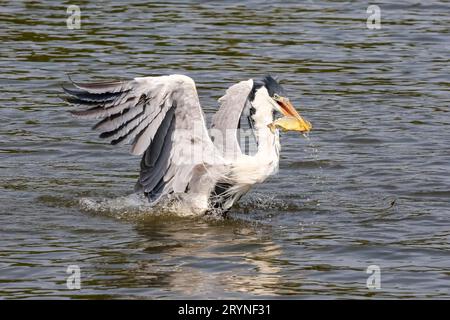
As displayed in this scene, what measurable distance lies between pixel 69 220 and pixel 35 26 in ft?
22.4

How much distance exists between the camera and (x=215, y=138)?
34.0 feet

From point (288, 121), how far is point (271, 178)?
4.92ft

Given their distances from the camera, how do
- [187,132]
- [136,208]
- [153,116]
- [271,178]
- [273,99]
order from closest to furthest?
[153,116], [187,132], [273,99], [136,208], [271,178]

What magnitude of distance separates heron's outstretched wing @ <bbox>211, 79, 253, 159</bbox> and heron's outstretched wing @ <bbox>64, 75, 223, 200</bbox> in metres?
0.58

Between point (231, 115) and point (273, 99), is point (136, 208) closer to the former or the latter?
point (231, 115)

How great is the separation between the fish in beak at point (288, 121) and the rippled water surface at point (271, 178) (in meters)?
0.78

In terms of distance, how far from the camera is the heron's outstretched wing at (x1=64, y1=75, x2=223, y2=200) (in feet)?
30.1

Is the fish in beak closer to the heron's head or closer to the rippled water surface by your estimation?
the heron's head

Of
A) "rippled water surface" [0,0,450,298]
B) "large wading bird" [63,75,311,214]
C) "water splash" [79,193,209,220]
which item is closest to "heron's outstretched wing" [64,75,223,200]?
"large wading bird" [63,75,311,214]

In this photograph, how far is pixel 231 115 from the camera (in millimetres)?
10289

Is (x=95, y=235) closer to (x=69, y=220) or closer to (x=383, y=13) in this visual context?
(x=69, y=220)

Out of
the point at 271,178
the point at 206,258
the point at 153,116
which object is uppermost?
the point at 153,116

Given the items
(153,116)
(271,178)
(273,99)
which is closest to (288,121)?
(273,99)
